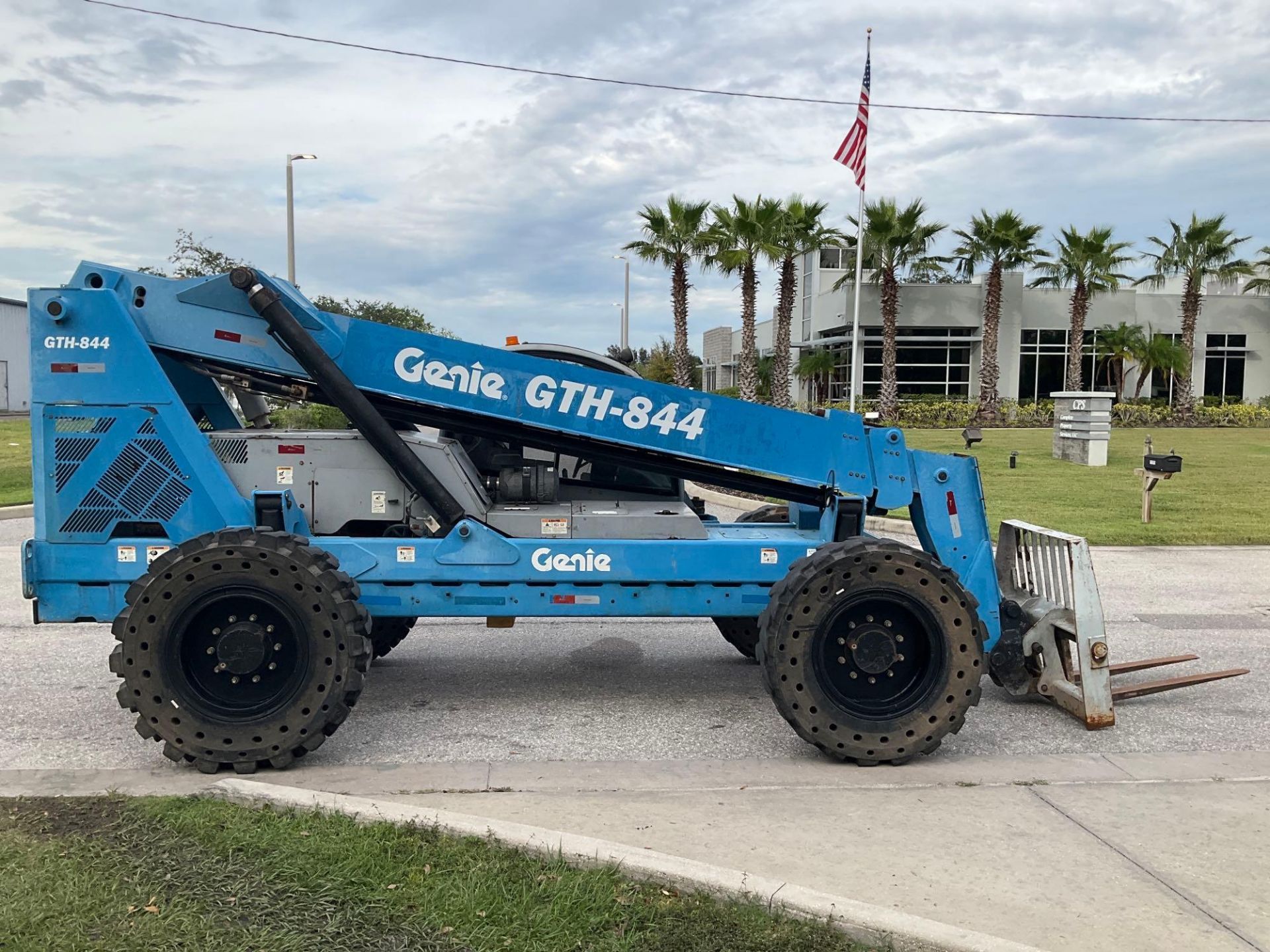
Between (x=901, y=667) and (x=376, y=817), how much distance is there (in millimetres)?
2466

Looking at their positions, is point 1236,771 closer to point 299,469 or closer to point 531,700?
point 531,700

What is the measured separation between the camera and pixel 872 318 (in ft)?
137

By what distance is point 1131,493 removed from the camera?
1681 cm

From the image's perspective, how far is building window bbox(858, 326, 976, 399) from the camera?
140 feet

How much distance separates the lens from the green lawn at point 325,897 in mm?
3059

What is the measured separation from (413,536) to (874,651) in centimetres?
235

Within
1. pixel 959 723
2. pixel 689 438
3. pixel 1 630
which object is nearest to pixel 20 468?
pixel 1 630

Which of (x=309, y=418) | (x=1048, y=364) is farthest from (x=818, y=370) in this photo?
(x=309, y=418)

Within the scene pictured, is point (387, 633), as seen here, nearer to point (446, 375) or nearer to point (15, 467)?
point (446, 375)

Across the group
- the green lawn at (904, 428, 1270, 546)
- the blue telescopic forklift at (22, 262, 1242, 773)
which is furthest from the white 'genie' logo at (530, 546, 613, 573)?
the green lawn at (904, 428, 1270, 546)

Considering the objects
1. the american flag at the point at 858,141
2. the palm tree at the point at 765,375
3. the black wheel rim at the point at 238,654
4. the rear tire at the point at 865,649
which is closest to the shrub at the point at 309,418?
the black wheel rim at the point at 238,654

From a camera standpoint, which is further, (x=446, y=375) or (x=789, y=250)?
(x=789, y=250)

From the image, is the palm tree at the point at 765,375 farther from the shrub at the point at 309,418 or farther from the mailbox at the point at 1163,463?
the shrub at the point at 309,418

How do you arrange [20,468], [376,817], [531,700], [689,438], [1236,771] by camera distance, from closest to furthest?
[376,817], [1236,771], [689,438], [531,700], [20,468]
